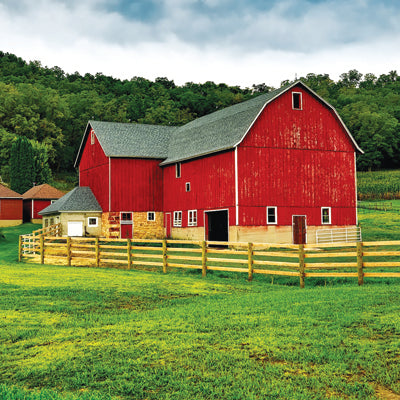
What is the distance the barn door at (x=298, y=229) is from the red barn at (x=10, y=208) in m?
35.7

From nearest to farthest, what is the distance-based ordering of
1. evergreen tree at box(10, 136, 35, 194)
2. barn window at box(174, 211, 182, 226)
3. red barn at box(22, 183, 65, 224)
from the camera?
barn window at box(174, 211, 182, 226), red barn at box(22, 183, 65, 224), evergreen tree at box(10, 136, 35, 194)

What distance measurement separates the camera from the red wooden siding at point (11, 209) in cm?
5738

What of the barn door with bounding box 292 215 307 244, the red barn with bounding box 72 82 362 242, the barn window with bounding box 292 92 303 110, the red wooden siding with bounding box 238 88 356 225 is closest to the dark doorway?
the red barn with bounding box 72 82 362 242

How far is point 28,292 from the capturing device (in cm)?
1376

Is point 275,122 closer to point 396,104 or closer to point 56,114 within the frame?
point 56,114

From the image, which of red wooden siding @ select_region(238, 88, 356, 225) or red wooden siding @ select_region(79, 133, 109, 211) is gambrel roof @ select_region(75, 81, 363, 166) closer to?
red wooden siding @ select_region(238, 88, 356, 225)

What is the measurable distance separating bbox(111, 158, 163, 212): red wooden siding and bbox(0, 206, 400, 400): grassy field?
88.2 ft

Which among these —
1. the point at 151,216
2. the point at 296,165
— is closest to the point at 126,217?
the point at 151,216

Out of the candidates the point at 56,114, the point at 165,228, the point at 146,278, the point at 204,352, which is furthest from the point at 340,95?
the point at 204,352

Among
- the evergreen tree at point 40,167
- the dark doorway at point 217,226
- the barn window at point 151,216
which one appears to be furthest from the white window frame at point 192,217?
the evergreen tree at point 40,167

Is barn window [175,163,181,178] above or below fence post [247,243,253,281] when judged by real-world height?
above

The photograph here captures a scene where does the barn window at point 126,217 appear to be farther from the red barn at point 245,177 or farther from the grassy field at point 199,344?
the grassy field at point 199,344

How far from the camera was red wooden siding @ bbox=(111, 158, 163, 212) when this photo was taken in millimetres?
40562

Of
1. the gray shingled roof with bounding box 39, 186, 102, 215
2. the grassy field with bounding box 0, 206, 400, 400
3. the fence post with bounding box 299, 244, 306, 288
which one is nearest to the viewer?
the grassy field with bounding box 0, 206, 400, 400
